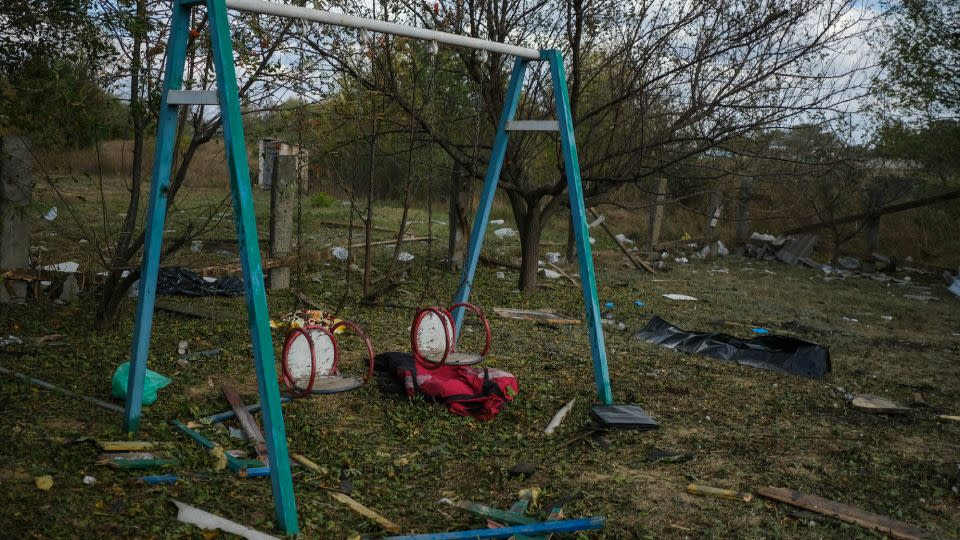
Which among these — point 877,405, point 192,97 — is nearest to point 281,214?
point 192,97

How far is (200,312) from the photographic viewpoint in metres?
6.71

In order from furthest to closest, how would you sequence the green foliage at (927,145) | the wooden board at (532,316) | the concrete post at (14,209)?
1. the green foliage at (927,145)
2. the wooden board at (532,316)
3. the concrete post at (14,209)

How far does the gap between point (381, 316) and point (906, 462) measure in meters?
4.54

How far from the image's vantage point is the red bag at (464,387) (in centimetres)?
506

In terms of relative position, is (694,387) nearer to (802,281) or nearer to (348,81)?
(348,81)

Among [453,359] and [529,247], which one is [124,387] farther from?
[529,247]

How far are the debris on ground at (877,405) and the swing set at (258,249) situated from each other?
181 centimetres

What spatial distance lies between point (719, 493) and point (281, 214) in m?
5.52

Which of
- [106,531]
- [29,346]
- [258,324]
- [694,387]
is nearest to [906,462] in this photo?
[694,387]

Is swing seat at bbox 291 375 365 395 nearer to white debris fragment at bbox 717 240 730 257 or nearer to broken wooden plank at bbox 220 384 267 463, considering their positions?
broken wooden plank at bbox 220 384 267 463

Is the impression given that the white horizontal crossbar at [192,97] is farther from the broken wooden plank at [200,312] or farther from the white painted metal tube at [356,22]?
the broken wooden plank at [200,312]

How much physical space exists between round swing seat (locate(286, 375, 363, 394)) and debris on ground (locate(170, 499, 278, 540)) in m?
0.94

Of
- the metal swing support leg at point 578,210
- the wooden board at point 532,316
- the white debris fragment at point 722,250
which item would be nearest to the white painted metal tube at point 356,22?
the metal swing support leg at point 578,210

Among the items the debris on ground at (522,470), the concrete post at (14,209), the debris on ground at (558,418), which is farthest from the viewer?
the concrete post at (14,209)
